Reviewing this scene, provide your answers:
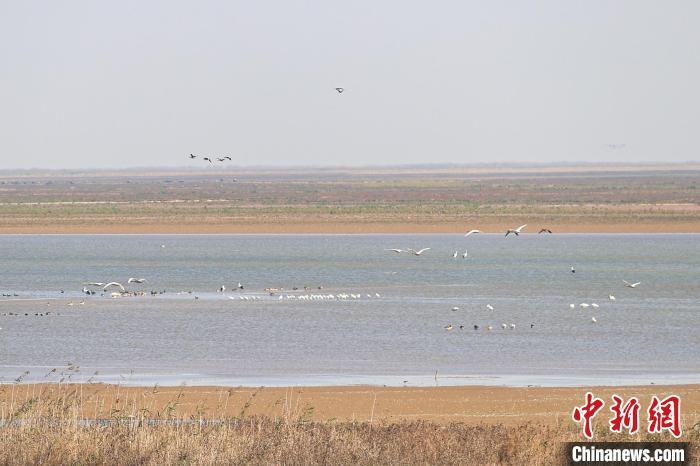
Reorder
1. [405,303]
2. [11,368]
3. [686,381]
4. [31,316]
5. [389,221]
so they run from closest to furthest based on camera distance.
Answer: [686,381] → [11,368] → [31,316] → [405,303] → [389,221]

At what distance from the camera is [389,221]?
248ft

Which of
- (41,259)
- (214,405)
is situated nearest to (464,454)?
(214,405)

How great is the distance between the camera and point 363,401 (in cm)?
2038

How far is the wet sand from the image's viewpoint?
18.8 meters

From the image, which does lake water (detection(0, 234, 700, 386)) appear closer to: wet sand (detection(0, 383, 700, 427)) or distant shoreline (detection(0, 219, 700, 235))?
wet sand (detection(0, 383, 700, 427))

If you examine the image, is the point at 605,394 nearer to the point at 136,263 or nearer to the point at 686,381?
the point at 686,381

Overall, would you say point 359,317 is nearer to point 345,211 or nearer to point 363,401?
point 363,401

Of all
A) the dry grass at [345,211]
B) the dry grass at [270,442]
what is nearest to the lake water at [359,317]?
the dry grass at [270,442]

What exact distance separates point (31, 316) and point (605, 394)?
1899 cm

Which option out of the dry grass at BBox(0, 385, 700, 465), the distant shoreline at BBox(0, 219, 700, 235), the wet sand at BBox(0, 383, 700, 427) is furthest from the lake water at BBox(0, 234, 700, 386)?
the distant shoreline at BBox(0, 219, 700, 235)

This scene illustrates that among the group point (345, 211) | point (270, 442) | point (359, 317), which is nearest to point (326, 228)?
point (345, 211)

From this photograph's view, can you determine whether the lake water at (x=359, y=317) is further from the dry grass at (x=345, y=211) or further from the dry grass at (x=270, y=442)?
the dry grass at (x=345, y=211)

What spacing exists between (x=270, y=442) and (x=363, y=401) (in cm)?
553

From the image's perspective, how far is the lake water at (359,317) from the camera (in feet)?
79.5
